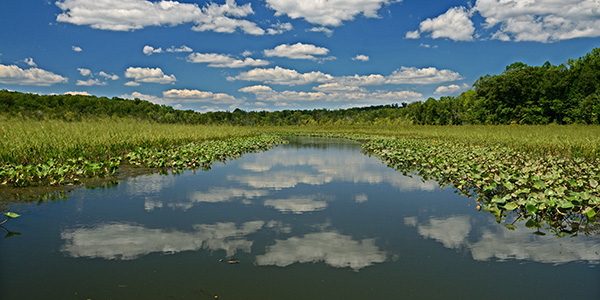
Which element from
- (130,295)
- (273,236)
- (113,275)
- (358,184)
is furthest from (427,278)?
(358,184)

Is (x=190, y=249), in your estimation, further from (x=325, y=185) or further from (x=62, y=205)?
(x=325, y=185)

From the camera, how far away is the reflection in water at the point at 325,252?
4.28 metres

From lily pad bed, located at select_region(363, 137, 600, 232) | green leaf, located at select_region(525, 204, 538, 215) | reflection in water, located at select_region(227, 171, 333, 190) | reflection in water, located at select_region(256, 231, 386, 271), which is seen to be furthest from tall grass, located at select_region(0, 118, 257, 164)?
green leaf, located at select_region(525, 204, 538, 215)

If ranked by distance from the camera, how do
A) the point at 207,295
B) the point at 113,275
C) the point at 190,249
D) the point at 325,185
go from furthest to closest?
1. the point at 325,185
2. the point at 190,249
3. the point at 113,275
4. the point at 207,295

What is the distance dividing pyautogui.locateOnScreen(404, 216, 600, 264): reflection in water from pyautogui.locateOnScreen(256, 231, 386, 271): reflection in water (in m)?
1.21

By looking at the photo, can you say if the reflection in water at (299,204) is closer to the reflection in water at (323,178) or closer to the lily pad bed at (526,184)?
the reflection in water at (323,178)

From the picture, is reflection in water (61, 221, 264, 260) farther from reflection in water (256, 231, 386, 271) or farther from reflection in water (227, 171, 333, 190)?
reflection in water (227, 171, 333, 190)

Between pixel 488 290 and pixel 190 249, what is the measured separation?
141 inches

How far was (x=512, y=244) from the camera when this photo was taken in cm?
498

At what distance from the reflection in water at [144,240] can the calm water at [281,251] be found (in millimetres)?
24

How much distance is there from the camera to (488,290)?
3.63 meters

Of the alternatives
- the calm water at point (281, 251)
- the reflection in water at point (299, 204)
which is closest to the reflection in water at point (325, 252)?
the calm water at point (281, 251)

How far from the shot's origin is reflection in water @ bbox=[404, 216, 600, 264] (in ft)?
14.9

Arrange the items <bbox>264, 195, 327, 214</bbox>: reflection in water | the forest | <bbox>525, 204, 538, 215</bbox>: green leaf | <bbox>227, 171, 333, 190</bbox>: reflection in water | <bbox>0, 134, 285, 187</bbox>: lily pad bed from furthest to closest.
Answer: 1. the forest
2. <bbox>227, 171, 333, 190</bbox>: reflection in water
3. <bbox>0, 134, 285, 187</bbox>: lily pad bed
4. <bbox>264, 195, 327, 214</bbox>: reflection in water
5. <bbox>525, 204, 538, 215</bbox>: green leaf
